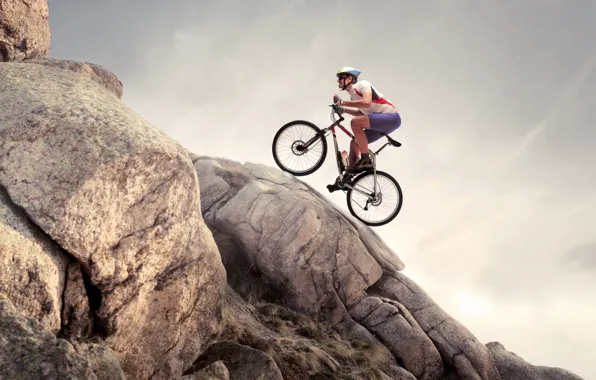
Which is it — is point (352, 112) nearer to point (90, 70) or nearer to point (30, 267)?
Result: point (90, 70)

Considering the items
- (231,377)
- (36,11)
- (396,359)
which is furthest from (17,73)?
(396,359)

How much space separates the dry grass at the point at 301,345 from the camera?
10359 millimetres

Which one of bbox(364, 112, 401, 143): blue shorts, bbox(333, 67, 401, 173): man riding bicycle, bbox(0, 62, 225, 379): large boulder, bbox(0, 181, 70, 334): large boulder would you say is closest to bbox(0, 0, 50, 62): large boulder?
bbox(0, 62, 225, 379): large boulder

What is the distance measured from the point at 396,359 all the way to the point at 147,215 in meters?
10.6

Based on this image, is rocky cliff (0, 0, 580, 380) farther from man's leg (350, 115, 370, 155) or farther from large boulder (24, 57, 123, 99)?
man's leg (350, 115, 370, 155)

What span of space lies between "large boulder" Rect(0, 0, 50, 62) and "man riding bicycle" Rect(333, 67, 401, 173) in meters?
7.89

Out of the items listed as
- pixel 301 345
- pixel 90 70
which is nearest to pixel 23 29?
pixel 90 70

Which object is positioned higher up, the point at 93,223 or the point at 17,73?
the point at 17,73

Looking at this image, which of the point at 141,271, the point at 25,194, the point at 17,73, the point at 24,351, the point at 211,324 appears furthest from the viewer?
the point at 211,324

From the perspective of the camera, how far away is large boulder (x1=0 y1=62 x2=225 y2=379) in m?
6.77

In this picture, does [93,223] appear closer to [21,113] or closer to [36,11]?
[21,113]

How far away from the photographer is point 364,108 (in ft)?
42.5

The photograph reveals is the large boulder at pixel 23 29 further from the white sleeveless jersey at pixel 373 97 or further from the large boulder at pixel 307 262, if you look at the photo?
the white sleeveless jersey at pixel 373 97

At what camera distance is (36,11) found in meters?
11.6
